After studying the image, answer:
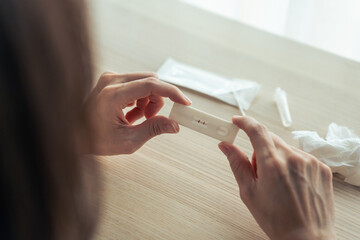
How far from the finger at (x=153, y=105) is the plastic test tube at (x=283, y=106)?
0.87 feet

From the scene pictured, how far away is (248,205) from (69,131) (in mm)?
341

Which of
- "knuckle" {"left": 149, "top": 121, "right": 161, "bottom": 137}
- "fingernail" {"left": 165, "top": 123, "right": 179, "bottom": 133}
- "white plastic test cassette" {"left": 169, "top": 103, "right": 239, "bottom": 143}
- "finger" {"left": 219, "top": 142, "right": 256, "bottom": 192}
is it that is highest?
"white plastic test cassette" {"left": 169, "top": 103, "right": 239, "bottom": 143}

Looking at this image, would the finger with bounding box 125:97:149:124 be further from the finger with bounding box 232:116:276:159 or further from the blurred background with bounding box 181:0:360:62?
the blurred background with bounding box 181:0:360:62

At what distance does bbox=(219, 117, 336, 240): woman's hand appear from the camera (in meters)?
0.60

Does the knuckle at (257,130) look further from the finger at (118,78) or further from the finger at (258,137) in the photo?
the finger at (118,78)

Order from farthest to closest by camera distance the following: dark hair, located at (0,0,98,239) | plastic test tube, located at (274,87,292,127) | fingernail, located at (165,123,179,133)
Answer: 1. plastic test tube, located at (274,87,292,127)
2. fingernail, located at (165,123,179,133)
3. dark hair, located at (0,0,98,239)

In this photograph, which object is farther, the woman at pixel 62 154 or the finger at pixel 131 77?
the finger at pixel 131 77

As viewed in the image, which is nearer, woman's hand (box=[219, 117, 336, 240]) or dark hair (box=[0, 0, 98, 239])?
dark hair (box=[0, 0, 98, 239])

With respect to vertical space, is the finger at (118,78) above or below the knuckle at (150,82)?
below

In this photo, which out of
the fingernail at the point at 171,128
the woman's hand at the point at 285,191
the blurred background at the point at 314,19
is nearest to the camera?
the woman's hand at the point at 285,191

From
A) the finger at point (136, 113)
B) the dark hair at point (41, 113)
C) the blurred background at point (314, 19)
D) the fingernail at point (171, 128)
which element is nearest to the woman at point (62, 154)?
the dark hair at point (41, 113)

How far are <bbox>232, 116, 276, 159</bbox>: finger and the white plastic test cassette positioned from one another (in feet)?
0.06

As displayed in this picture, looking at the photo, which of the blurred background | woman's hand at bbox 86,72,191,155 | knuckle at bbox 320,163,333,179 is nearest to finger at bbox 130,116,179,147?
woman's hand at bbox 86,72,191,155

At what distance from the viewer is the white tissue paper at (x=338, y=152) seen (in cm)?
74
